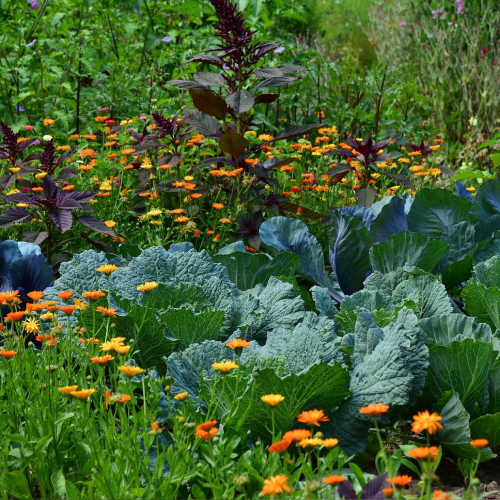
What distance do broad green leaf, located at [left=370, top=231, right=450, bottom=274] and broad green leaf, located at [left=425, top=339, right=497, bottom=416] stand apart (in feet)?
2.01

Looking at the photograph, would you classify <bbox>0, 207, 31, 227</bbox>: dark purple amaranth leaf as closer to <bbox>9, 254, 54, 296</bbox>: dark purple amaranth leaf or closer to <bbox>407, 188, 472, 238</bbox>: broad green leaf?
<bbox>9, 254, 54, 296</bbox>: dark purple amaranth leaf

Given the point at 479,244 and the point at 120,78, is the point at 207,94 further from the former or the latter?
the point at 120,78

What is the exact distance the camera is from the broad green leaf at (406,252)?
90.1 inches

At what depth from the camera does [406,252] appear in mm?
2322

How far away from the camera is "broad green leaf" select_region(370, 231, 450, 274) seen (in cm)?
229

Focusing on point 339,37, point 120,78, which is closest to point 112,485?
point 120,78

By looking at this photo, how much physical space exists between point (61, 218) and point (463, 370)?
1.68 m

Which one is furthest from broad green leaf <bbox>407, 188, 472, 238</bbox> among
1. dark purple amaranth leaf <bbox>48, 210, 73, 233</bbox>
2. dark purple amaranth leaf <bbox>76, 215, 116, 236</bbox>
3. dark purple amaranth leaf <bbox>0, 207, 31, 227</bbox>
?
dark purple amaranth leaf <bbox>0, 207, 31, 227</bbox>

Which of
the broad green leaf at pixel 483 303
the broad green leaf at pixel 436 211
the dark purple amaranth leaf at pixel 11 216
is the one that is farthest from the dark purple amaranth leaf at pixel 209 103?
the broad green leaf at pixel 483 303

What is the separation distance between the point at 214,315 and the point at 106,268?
0.34 m

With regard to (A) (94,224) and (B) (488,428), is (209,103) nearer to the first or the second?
(A) (94,224)

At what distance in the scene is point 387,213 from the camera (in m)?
2.56

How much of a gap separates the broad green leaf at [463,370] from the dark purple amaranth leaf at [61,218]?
1.53 m

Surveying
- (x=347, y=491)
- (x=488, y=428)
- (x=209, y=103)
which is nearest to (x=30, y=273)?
(x=209, y=103)
